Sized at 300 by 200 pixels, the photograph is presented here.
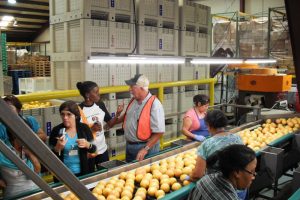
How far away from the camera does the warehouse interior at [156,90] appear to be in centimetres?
307

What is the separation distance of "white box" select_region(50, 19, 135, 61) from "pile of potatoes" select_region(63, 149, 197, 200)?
8.54ft

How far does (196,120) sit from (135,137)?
3.84 feet

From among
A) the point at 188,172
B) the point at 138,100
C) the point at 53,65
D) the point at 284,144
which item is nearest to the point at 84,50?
the point at 53,65

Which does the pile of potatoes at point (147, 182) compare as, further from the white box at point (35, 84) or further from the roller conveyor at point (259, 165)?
the white box at point (35, 84)

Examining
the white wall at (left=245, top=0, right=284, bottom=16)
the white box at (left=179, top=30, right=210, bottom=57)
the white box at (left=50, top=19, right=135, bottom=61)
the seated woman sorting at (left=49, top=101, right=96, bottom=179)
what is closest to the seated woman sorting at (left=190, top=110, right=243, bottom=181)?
the seated woman sorting at (left=49, top=101, right=96, bottom=179)

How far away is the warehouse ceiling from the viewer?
15397mm

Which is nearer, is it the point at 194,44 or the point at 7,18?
the point at 194,44

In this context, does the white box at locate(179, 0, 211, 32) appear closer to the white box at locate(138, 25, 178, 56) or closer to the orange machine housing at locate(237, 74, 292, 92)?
the white box at locate(138, 25, 178, 56)

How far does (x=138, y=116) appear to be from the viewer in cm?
423

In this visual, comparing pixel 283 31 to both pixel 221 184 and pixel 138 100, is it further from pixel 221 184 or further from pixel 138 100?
pixel 221 184

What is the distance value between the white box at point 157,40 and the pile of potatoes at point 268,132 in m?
2.52

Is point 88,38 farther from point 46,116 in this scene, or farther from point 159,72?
point 159,72


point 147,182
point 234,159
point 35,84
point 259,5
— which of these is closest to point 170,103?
point 147,182

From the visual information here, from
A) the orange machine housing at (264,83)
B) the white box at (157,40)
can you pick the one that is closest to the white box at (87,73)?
the white box at (157,40)
